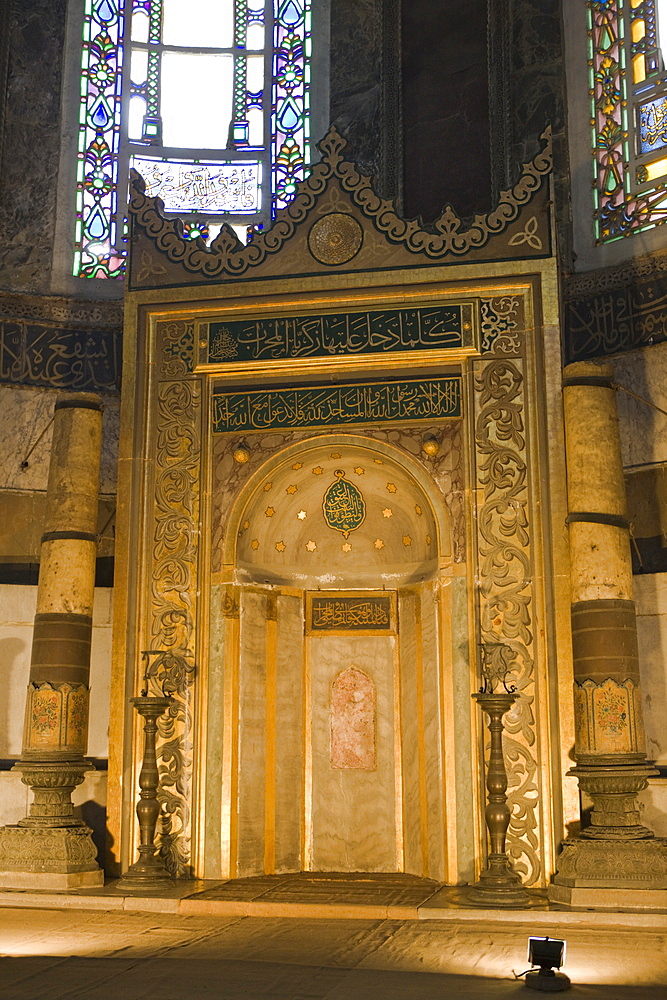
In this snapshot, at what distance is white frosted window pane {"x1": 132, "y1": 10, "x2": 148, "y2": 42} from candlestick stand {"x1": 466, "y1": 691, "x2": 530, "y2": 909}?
6095 millimetres

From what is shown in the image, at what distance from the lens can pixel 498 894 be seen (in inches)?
227

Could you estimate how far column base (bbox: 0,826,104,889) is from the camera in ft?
20.4

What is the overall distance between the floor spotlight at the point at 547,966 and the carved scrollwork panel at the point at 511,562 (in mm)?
2055

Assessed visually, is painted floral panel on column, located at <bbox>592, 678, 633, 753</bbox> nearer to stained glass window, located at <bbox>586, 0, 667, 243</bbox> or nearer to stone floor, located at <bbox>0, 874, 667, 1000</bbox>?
stone floor, located at <bbox>0, 874, 667, 1000</bbox>

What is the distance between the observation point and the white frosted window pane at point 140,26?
9.21m

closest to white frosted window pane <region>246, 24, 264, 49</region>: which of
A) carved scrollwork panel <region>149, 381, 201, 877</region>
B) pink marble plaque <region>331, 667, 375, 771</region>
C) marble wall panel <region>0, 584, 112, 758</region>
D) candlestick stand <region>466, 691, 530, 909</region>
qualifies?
carved scrollwork panel <region>149, 381, 201, 877</region>

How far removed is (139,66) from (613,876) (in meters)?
7.04

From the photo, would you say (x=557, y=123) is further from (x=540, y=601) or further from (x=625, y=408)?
(x=540, y=601)

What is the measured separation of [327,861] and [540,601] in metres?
2.20

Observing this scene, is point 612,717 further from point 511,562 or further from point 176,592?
point 176,592

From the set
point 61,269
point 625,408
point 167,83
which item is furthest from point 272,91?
point 625,408

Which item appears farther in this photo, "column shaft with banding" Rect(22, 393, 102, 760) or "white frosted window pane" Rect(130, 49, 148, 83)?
"white frosted window pane" Rect(130, 49, 148, 83)

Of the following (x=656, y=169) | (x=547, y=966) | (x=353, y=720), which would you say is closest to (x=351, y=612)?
(x=353, y=720)

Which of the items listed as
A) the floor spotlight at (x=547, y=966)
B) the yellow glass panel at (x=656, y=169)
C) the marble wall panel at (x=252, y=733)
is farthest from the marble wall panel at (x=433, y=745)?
the yellow glass panel at (x=656, y=169)
